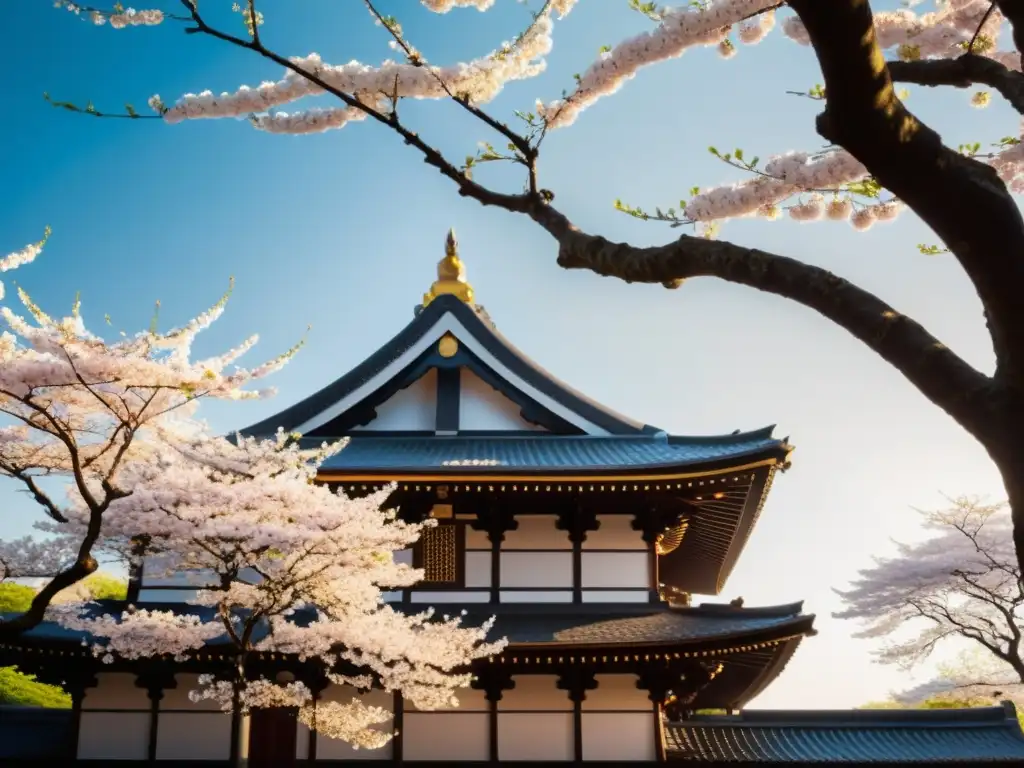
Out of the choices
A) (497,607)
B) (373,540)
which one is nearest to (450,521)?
(497,607)

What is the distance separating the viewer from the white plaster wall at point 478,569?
48.8 feet

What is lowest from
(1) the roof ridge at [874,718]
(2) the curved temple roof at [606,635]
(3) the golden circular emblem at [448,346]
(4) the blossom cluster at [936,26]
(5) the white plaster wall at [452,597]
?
(1) the roof ridge at [874,718]

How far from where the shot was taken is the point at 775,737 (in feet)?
51.3

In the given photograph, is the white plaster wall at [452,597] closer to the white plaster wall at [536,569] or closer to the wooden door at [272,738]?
the white plaster wall at [536,569]

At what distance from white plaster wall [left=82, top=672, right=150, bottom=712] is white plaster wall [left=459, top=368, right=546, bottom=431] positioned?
21.7ft

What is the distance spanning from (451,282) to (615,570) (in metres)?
6.97

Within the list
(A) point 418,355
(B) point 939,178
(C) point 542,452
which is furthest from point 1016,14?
(A) point 418,355

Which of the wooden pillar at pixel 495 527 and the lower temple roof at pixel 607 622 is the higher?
the wooden pillar at pixel 495 527

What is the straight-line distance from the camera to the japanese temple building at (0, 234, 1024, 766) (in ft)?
45.7

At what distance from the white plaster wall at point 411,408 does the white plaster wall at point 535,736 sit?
5387mm

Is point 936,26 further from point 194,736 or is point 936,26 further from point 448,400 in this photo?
point 194,736

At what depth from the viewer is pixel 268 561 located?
11211 mm

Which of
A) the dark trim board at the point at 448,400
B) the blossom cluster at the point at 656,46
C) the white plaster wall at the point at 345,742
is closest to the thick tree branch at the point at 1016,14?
the blossom cluster at the point at 656,46

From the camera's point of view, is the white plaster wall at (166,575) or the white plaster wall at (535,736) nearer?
the white plaster wall at (166,575)
